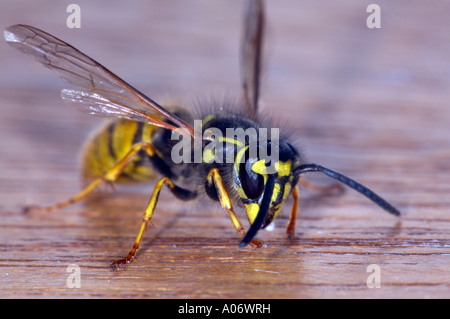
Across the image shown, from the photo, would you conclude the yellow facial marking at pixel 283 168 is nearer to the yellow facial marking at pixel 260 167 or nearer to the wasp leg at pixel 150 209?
the yellow facial marking at pixel 260 167

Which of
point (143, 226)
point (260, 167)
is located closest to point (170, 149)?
point (143, 226)

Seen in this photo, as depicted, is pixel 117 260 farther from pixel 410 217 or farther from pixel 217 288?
pixel 410 217

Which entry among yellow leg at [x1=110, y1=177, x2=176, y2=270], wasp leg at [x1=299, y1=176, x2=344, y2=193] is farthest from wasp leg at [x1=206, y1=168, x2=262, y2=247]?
wasp leg at [x1=299, y1=176, x2=344, y2=193]

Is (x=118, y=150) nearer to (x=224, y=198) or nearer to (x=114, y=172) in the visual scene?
(x=114, y=172)

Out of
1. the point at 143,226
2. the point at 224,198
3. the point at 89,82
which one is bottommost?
the point at 143,226

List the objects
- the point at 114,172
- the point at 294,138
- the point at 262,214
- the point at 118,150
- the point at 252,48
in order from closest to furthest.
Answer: the point at 262,214 → the point at 294,138 → the point at 114,172 → the point at 118,150 → the point at 252,48

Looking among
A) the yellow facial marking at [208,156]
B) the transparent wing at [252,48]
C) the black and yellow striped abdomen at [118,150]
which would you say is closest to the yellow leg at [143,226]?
the yellow facial marking at [208,156]
